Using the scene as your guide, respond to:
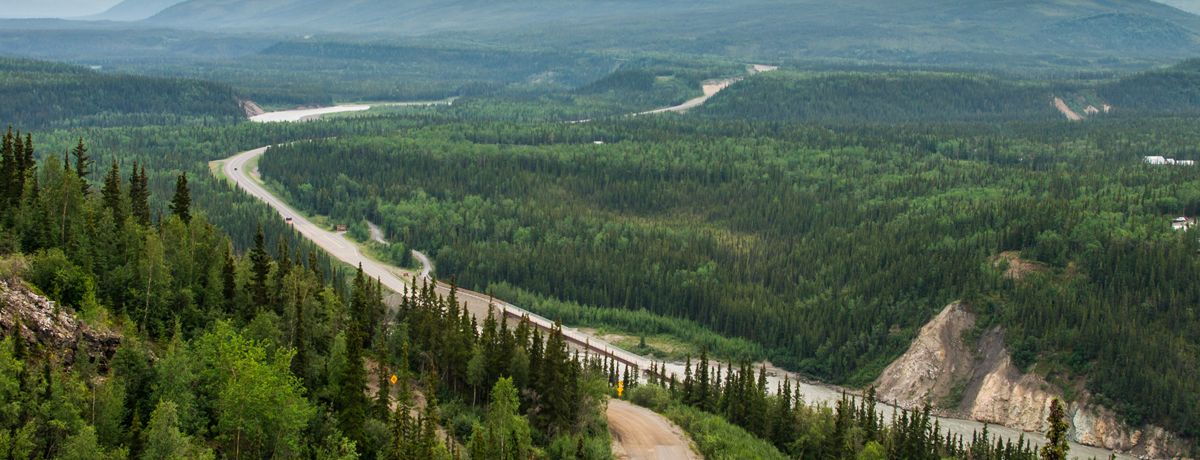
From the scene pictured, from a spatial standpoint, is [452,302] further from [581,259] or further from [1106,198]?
[1106,198]

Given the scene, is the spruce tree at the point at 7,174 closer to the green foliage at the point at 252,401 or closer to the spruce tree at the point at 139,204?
the spruce tree at the point at 139,204

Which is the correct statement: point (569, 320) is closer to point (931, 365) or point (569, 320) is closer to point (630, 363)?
point (630, 363)

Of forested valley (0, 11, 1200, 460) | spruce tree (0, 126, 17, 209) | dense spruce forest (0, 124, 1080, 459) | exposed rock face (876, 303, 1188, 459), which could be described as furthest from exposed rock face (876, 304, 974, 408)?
spruce tree (0, 126, 17, 209)

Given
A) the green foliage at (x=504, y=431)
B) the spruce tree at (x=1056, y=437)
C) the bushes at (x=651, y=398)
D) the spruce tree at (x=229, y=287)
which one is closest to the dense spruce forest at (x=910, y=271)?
A: the bushes at (x=651, y=398)

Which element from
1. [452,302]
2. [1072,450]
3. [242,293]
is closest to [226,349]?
[242,293]

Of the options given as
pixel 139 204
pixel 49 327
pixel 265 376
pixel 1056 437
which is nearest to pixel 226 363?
pixel 265 376

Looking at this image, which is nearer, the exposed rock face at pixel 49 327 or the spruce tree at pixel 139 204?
the exposed rock face at pixel 49 327

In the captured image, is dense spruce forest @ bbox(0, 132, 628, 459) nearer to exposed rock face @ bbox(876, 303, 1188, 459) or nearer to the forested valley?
the forested valley

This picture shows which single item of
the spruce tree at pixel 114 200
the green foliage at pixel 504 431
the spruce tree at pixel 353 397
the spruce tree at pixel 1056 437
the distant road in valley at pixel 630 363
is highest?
the spruce tree at pixel 1056 437
